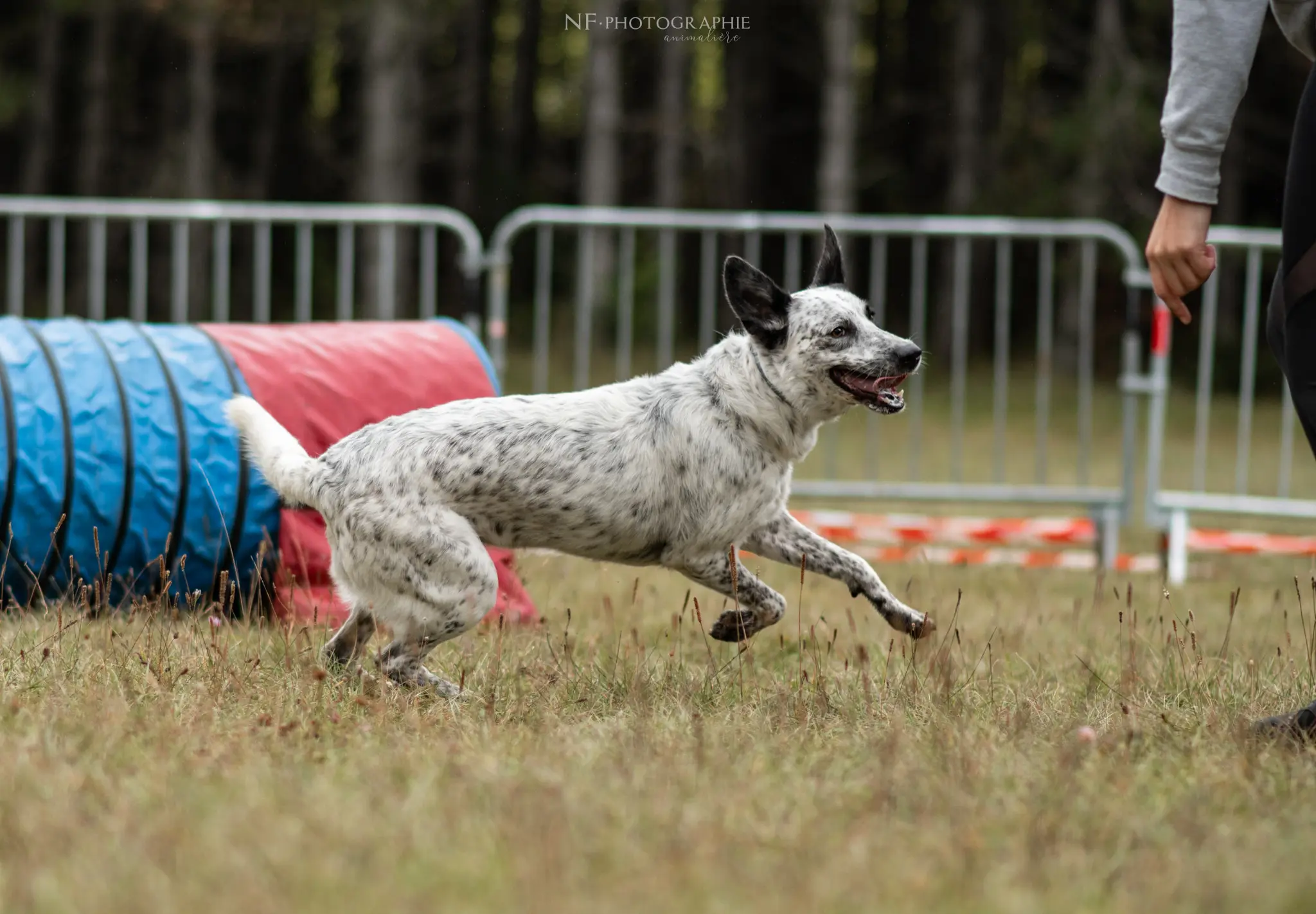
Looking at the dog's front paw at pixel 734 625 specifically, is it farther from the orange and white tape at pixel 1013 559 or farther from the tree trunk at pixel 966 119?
the tree trunk at pixel 966 119

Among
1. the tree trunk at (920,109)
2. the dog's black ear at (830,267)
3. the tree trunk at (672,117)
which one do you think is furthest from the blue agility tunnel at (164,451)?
the tree trunk at (920,109)

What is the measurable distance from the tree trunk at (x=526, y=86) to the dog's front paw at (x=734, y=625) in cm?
2576

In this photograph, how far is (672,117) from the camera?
74.6 feet

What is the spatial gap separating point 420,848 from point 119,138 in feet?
92.8

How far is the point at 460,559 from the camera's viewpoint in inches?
156

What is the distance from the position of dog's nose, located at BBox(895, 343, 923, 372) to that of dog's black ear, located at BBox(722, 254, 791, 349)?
330 millimetres

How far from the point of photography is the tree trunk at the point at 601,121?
19.0m

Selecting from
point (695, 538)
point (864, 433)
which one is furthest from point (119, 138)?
point (695, 538)

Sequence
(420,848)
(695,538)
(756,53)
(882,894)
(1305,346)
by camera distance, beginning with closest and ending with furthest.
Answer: (882,894)
(420,848)
(1305,346)
(695,538)
(756,53)

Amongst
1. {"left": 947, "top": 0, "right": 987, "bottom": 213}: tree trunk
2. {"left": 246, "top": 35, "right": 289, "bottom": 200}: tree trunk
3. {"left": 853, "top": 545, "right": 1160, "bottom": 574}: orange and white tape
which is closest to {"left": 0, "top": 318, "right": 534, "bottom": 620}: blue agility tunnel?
{"left": 853, "top": 545, "right": 1160, "bottom": 574}: orange and white tape

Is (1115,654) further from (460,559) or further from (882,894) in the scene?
(882,894)

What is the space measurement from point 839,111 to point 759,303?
14.4 m

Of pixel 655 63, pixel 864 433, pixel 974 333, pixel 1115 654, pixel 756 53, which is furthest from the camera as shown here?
pixel 655 63

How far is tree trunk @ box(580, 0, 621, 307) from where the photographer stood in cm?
1902
